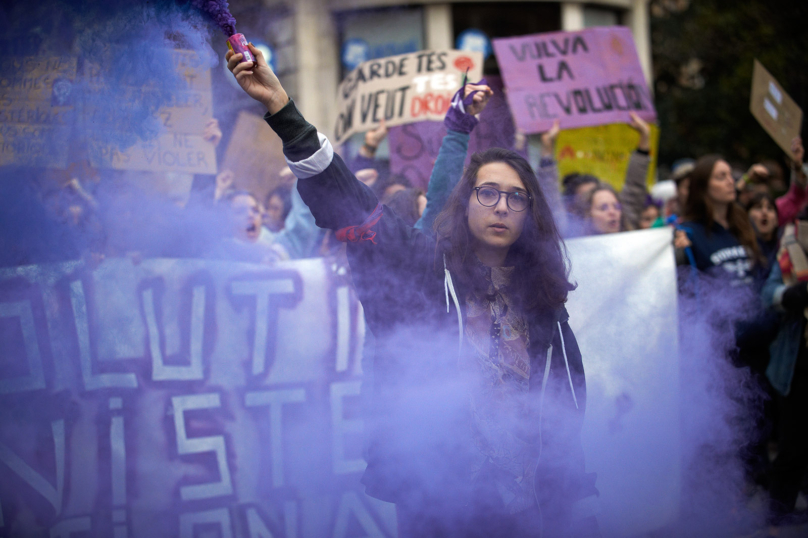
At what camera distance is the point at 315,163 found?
1.51 m

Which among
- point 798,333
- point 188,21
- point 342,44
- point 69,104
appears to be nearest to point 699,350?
point 798,333

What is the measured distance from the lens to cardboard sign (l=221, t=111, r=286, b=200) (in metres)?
3.74

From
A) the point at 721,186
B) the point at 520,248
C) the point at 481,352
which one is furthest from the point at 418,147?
the point at 481,352

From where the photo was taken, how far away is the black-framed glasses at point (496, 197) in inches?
71.9

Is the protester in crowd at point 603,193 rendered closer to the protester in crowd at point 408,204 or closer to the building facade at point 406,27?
the protester in crowd at point 408,204

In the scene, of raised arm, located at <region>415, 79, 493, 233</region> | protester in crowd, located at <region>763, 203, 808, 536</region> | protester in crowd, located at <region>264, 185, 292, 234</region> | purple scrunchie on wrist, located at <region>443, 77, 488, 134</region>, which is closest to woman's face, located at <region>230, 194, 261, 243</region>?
protester in crowd, located at <region>264, 185, 292, 234</region>

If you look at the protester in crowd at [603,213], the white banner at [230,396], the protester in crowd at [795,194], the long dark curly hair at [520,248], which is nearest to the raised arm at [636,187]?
the protester in crowd at [603,213]

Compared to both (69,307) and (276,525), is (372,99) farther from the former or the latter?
(276,525)

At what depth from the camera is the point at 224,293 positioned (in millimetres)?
2963

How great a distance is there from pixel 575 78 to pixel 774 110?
1182mm

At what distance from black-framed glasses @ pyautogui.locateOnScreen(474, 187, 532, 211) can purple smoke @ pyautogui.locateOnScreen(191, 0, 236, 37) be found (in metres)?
0.74

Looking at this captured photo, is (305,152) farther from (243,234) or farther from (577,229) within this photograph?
(577,229)

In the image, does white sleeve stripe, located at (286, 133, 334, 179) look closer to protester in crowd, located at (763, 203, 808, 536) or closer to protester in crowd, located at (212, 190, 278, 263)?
protester in crowd, located at (212, 190, 278, 263)

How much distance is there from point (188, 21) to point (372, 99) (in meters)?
2.22
